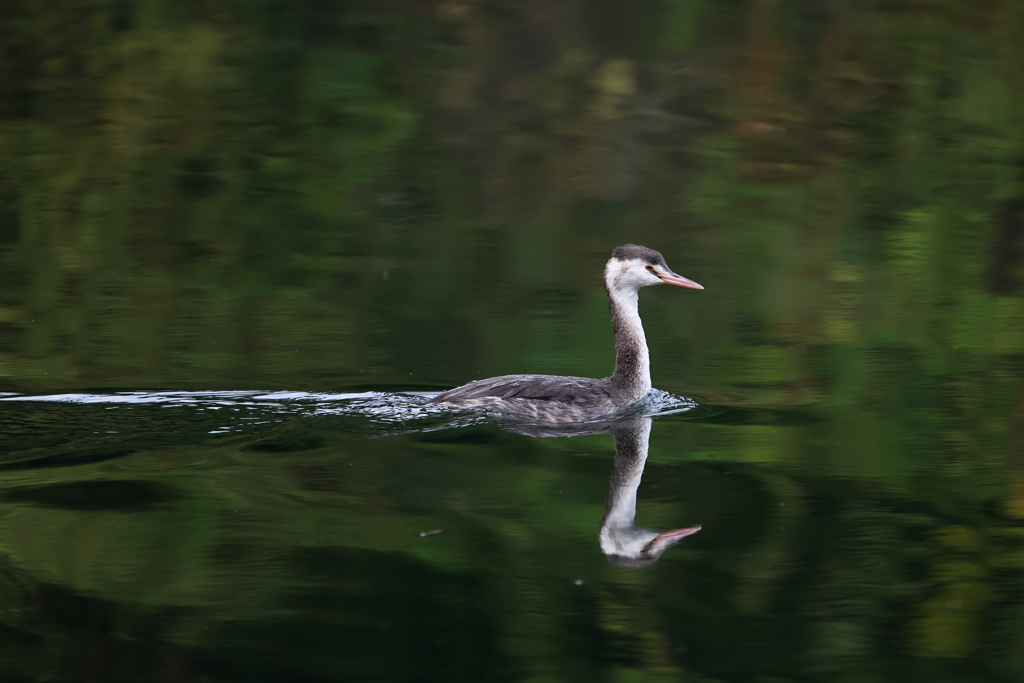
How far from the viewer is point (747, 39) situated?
59.5ft

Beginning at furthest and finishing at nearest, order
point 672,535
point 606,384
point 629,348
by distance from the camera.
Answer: point 629,348
point 606,384
point 672,535

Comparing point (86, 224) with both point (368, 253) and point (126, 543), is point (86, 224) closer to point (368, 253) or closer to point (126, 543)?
point (368, 253)

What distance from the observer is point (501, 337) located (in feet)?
31.4

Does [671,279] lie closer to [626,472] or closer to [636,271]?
[636,271]

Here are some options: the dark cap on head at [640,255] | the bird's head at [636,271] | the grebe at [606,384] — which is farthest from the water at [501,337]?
the dark cap on head at [640,255]

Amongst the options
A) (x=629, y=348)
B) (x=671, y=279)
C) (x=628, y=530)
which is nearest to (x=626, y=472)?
(x=628, y=530)

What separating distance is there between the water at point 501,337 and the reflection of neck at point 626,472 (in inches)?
1.1

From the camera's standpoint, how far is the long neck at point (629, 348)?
8.34m

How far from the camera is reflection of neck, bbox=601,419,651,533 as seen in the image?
6.06m

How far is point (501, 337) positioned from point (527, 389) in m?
1.68

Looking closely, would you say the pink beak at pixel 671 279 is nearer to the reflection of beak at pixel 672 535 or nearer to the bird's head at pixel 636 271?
the bird's head at pixel 636 271

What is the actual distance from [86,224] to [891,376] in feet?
26.1

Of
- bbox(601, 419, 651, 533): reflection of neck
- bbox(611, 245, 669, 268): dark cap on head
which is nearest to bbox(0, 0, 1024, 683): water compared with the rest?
bbox(601, 419, 651, 533): reflection of neck

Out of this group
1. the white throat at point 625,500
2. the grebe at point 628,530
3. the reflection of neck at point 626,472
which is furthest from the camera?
the reflection of neck at point 626,472
